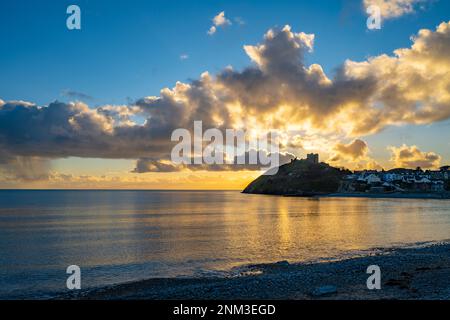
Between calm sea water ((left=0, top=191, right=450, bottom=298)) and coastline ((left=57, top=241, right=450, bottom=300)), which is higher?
coastline ((left=57, top=241, right=450, bottom=300))

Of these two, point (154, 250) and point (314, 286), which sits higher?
point (314, 286)

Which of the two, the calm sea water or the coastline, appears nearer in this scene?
the coastline

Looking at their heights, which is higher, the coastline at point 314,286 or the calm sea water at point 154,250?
the coastline at point 314,286

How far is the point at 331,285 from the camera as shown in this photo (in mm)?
23875

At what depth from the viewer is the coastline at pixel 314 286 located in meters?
21.4

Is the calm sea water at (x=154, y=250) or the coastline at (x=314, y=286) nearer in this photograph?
the coastline at (x=314, y=286)

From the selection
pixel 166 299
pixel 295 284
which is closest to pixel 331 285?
pixel 295 284

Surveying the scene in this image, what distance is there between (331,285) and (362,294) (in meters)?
2.95

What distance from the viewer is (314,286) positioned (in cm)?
2386

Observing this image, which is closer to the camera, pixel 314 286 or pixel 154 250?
pixel 314 286

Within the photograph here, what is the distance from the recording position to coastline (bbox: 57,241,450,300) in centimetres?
2142
